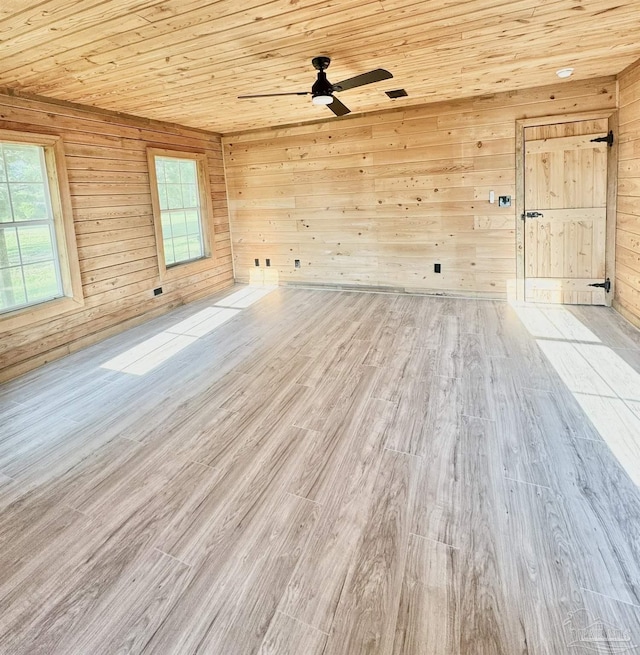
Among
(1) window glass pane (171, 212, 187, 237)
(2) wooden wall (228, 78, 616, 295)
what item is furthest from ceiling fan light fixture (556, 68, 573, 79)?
(1) window glass pane (171, 212, 187, 237)

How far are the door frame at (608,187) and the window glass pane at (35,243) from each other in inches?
206

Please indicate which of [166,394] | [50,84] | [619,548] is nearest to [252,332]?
[166,394]

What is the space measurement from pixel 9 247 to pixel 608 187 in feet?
20.2

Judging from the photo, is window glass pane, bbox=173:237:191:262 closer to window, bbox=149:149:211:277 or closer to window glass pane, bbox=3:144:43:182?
window, bbox=149:149:211:277

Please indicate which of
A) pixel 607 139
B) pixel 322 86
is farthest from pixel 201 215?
pixel 607 139

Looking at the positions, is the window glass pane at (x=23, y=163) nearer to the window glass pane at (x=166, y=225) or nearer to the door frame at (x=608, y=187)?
the window glass pane at (x=166, y=225)

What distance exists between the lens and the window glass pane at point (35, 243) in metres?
3.97

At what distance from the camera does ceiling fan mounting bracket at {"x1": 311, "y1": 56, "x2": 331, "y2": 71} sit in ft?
10.7

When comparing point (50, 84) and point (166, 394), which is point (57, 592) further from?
point (50, 84)

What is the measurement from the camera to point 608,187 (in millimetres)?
4715

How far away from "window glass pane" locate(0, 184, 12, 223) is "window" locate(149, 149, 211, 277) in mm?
1773

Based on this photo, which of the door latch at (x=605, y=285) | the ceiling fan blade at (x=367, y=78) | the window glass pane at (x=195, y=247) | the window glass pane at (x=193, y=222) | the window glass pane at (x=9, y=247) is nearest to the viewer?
the ceiling fan blade at (x=367, y=78)

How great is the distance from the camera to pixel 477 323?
4629mm

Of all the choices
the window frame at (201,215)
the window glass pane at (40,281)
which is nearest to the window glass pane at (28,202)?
the window glass pane at (40,281)
